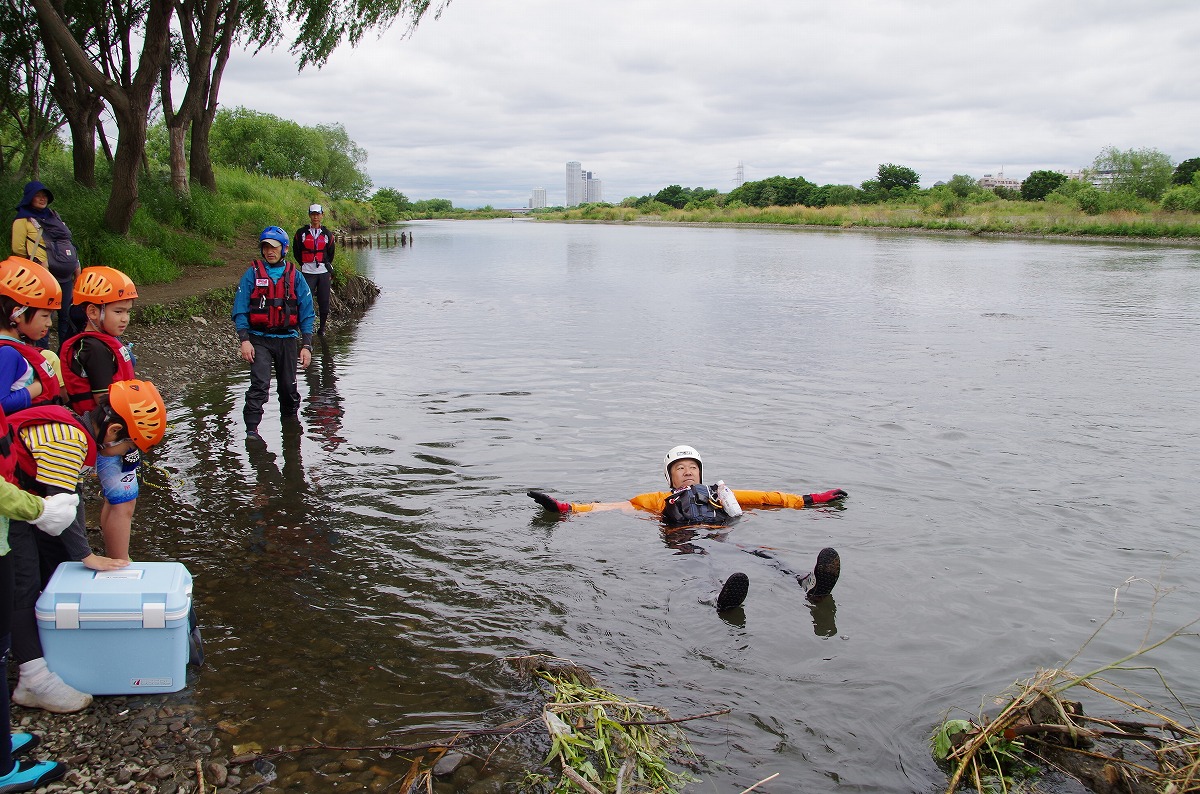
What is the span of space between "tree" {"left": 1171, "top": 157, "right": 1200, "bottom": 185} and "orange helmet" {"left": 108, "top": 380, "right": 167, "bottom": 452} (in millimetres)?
96427

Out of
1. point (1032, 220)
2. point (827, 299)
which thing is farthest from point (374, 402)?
point (1032, 220)

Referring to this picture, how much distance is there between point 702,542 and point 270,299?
5.55 m

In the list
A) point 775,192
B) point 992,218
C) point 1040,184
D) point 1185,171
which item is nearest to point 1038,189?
point 1040,184

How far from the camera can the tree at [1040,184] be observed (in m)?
87.8

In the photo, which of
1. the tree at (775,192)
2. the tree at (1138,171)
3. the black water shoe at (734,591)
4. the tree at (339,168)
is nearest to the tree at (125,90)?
the black water shoe at (734,591)

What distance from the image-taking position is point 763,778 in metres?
4.33

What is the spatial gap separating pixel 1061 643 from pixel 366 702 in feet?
15.8

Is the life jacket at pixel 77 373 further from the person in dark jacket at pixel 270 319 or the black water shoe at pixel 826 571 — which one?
the black water shoe at pixel 826 571

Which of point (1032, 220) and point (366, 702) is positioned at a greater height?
point (1032, 220)

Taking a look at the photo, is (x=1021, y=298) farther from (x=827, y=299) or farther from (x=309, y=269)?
(x=309, y=269)

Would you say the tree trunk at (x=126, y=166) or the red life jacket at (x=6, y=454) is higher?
the tree trunk at (x=126, y=166)

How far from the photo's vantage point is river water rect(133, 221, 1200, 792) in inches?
192

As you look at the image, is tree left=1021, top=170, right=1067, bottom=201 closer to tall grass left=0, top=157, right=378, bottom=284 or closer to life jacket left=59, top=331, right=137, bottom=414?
tall grass left=0, top=157, right=378, bottom=284

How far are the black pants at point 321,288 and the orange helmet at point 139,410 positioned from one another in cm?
1116
